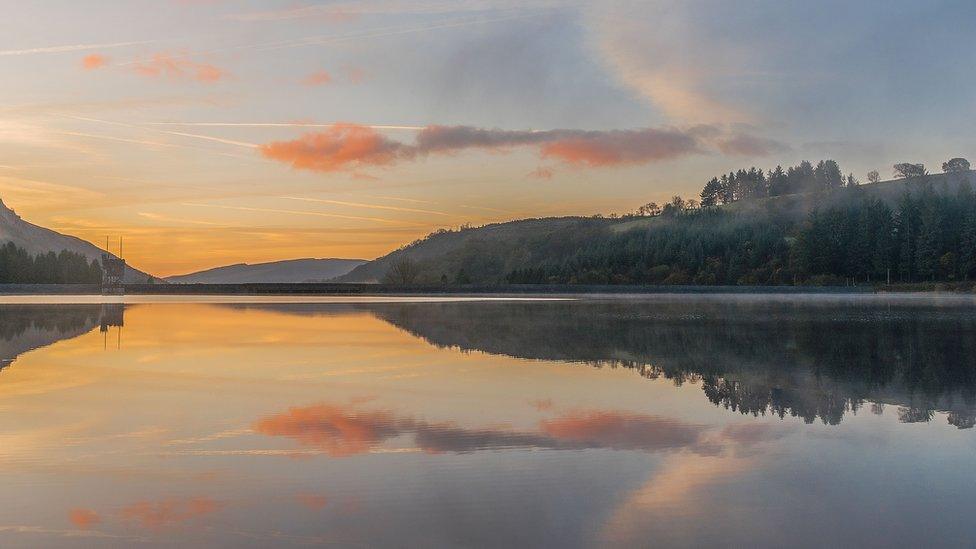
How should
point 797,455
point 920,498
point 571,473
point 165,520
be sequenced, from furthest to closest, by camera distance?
1. point 797,455
2. point 571,473
3. point 920,498
4. point 165,520

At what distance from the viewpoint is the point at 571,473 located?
12.1 meters

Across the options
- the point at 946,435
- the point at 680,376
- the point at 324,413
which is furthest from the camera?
the point at 680,376

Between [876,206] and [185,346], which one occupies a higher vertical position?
[876,206]

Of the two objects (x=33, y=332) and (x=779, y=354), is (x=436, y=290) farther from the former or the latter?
(x=779, y=354)

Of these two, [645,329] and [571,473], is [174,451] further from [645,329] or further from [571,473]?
[645,329]

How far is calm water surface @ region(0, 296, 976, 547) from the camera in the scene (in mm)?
9727

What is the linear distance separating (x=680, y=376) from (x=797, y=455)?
414 inches

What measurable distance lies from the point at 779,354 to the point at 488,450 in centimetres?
1898

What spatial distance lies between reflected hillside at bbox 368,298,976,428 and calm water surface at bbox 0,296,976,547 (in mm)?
196

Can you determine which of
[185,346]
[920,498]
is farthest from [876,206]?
[920,498]

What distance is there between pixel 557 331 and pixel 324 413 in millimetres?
26603

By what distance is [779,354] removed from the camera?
3011 centimetres

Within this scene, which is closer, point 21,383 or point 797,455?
point 797,455

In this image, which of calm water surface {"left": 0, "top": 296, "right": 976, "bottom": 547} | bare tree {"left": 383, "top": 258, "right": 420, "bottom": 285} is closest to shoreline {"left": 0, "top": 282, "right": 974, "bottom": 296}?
bare tree {"left": 383, "top": 258, "right": 420, "bottom": 285}
